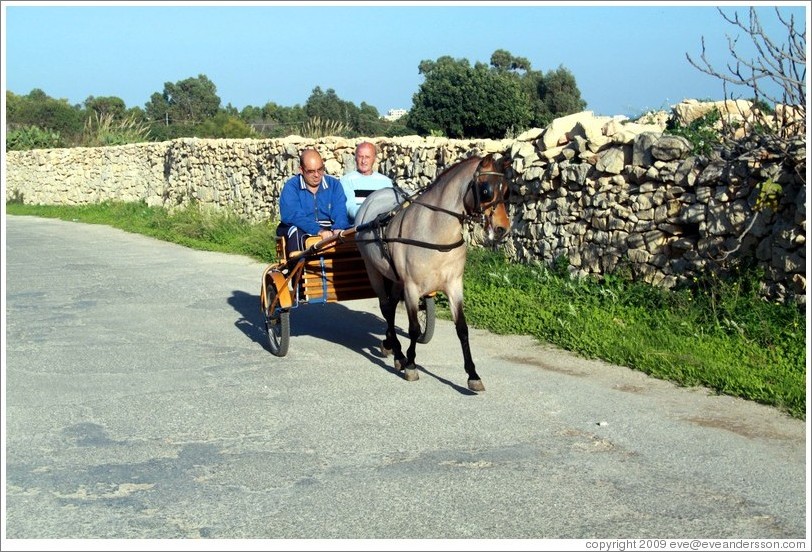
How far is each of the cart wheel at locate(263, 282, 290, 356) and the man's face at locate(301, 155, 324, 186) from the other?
1106 millimetres

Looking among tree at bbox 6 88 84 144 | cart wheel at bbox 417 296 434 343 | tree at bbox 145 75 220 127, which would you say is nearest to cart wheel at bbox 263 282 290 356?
cart wheel at bbox 417 296 434 343

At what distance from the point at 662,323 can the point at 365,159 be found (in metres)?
3.46

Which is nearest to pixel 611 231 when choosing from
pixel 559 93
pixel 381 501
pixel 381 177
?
pixel 381 177

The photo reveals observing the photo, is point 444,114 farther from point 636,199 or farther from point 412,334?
point 412,334

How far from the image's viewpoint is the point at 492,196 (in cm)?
728

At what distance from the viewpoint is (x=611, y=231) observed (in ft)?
34.8

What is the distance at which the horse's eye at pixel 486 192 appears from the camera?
286 inches

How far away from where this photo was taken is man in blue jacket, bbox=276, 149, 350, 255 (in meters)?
9.39

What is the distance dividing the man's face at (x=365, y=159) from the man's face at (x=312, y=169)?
702 mm

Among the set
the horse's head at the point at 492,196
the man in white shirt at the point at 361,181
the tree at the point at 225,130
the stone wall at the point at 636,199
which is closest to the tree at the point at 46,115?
the tree at the point at 225,130

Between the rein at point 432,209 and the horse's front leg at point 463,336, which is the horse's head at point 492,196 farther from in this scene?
the horse's front leg at point 463,336

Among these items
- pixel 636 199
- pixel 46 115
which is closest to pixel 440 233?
pixel 636 199

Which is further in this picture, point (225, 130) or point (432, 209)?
point (225, 130)

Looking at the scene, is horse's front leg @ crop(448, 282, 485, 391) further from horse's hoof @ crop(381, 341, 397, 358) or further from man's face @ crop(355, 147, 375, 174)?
man's face @ crop(355, 147, 375, 174)
